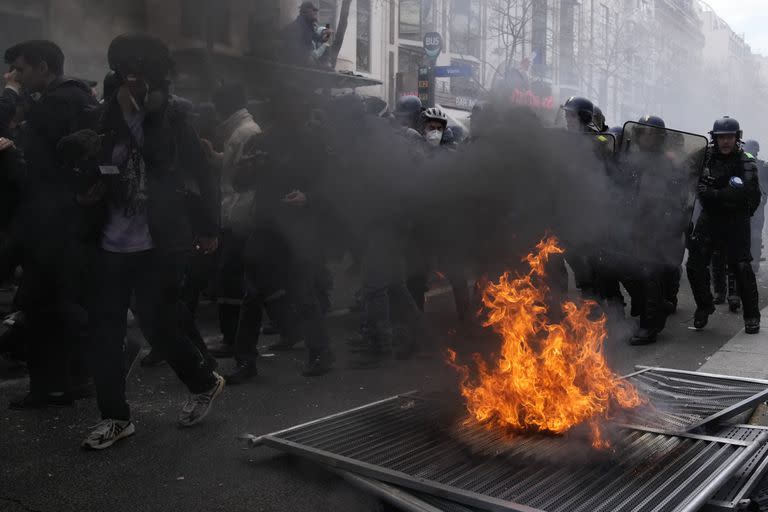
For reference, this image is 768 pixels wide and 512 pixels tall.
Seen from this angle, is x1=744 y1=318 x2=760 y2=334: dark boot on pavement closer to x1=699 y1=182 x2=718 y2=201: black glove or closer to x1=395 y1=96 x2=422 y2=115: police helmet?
x1=699 y1=182 x2=718 y2=201: black glove

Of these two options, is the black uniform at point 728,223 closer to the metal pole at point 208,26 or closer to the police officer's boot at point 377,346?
the police officer's boot at point 377,346

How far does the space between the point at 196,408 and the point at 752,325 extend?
4.69 metres

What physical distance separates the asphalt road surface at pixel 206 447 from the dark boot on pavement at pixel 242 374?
2.7 inches

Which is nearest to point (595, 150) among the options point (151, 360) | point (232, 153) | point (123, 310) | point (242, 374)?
point (232, 153)

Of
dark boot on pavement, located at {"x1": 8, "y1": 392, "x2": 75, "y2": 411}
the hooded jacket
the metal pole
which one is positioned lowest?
dark boot on pavement, located at {"x1": 8, "y1": 392, "x2": 75, "y2": 411}

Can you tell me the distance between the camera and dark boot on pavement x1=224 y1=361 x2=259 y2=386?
15.8 ft

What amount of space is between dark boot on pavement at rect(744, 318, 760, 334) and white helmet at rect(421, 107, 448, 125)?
121 inches

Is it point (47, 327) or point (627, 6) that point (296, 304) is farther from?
point (627, 6)

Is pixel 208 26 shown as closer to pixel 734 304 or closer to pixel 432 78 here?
pixel 734 304

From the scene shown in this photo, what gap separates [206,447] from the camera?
368cm

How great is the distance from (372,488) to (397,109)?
3847mm

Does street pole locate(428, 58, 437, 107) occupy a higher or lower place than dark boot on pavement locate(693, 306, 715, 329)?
higher

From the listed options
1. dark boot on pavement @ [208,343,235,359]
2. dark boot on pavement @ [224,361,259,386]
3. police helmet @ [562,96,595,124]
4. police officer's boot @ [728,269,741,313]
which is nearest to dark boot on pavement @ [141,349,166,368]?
dark boot on pavement @ [208,343,235,359]

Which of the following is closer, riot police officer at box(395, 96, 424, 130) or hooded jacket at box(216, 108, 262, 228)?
hooded jacket at box(216, 108, 262, 228)
